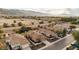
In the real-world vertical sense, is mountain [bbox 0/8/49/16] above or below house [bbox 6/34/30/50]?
above

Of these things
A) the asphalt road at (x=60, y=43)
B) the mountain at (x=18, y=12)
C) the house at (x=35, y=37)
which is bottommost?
the asphalt road at (x=60, y=43)

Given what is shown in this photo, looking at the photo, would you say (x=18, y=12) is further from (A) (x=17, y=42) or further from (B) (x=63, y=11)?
(B) (x=63, y=11)

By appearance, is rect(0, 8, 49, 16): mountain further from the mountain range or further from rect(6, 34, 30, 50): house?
rect(6, 34, 30, 50): house

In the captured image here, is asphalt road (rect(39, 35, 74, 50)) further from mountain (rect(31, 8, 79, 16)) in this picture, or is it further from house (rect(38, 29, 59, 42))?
mountain (rect(31, 8, 79, 16))

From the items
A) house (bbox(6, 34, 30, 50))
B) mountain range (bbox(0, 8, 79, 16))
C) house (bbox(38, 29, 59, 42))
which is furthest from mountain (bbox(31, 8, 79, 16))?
house (bbox(6, 34, 30, 50))

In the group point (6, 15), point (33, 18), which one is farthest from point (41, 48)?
point (6, 15)

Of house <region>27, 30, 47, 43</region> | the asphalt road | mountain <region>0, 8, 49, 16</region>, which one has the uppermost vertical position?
mountain <region>0, 8, 49, 16</region>

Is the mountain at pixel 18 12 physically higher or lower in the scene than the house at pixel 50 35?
higher

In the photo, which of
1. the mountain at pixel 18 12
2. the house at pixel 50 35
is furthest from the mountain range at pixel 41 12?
the house at pixel 50 35

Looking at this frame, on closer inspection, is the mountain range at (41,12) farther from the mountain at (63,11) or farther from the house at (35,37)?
the house at (35,37)
